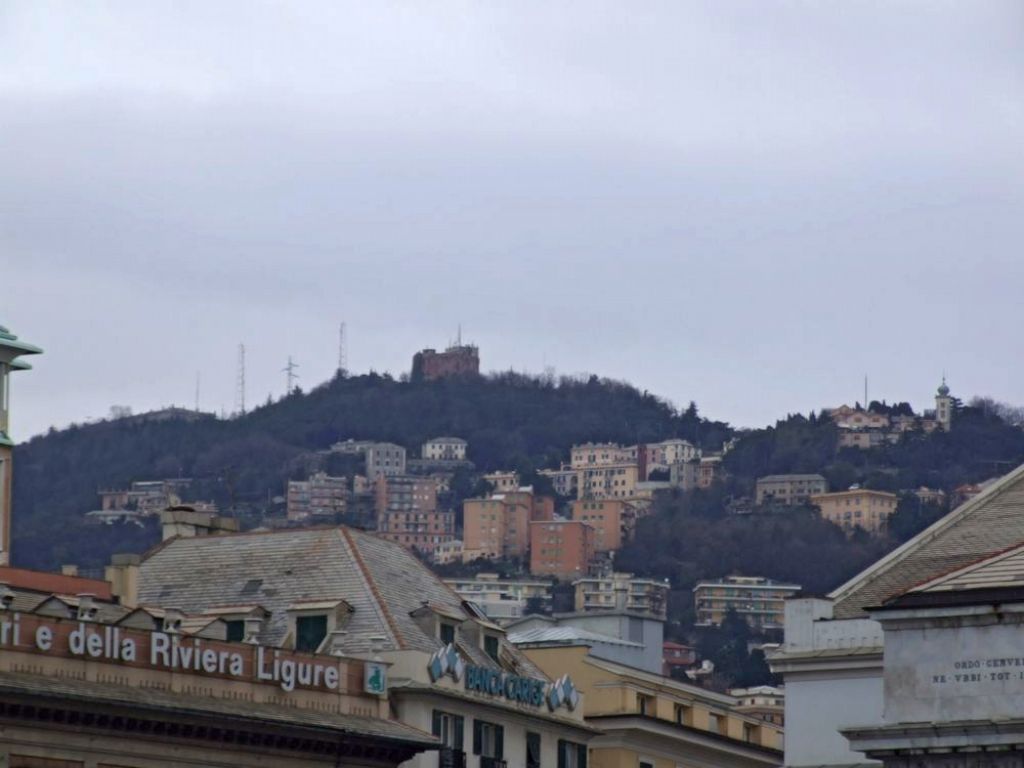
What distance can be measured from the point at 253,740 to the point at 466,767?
14727 millimetres

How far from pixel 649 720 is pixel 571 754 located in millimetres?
7607

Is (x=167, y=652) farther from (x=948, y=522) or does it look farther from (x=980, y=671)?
(x=980, y=671)

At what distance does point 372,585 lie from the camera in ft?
331

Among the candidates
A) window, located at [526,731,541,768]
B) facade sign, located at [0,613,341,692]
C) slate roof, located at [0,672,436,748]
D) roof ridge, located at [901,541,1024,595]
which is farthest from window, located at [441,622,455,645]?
roof ridge, located at [901,541,1024,595]

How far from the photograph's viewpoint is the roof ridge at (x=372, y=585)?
97.9 meters

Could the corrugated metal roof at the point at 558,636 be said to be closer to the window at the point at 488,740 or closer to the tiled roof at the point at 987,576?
the window at the point at 488,740

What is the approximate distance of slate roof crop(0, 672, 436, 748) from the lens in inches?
3046

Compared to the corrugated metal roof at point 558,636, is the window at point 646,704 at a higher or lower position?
lower

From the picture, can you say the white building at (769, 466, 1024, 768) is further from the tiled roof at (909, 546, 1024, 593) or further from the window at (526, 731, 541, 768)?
the window at (526, 731, 541, 768)

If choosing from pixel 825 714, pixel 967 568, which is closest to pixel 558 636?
pixel 825 714

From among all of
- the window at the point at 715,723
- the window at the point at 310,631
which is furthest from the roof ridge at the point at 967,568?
the window at the point at 715,723

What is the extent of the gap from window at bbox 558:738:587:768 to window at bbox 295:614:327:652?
1117 cm

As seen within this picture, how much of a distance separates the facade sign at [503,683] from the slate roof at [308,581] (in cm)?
91

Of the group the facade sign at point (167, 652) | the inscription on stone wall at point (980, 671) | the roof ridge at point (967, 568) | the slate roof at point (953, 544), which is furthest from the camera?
the facade sign at point (167, 652)
